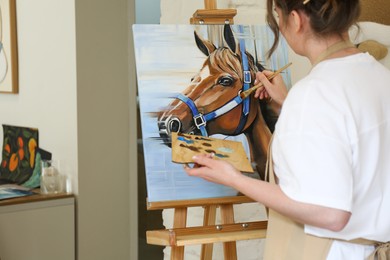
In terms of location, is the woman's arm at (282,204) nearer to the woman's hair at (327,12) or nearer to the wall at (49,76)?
the woman's hair at (327,12)

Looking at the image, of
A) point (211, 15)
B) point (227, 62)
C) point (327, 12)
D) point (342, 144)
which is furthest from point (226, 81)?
point (342, 144)

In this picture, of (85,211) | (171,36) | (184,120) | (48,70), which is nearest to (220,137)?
(184,120)

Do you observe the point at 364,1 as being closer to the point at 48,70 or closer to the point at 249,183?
the point at 249,183

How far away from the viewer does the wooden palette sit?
1.42m

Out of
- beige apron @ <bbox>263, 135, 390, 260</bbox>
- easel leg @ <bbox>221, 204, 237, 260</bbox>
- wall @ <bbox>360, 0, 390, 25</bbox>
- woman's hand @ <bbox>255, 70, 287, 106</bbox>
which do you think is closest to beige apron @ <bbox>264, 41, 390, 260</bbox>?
beige apron @ <bbox>263, 135, 390, 260</bbox>

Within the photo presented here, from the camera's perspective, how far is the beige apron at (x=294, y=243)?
118cm

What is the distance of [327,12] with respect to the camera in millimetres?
1109

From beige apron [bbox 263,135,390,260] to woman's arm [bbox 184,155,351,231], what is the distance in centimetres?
13

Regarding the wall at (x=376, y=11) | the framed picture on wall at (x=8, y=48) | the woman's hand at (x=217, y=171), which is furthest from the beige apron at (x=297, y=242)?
the framed picture on wall at (x=8, y=48)

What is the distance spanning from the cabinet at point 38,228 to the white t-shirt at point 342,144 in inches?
60.3

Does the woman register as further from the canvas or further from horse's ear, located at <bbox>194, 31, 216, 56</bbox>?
the canvas

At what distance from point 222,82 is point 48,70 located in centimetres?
126

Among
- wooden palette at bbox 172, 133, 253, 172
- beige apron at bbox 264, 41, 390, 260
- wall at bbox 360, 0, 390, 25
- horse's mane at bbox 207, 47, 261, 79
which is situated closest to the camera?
beige apron at bbox 264, 41, 390, 260

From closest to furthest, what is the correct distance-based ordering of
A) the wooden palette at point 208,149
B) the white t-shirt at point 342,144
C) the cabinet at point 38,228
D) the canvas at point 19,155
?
the white t-shirt at point 342,144
the wooden palette at point 208,149
the cabinet at point 38,228
the canvas at point 19,155
